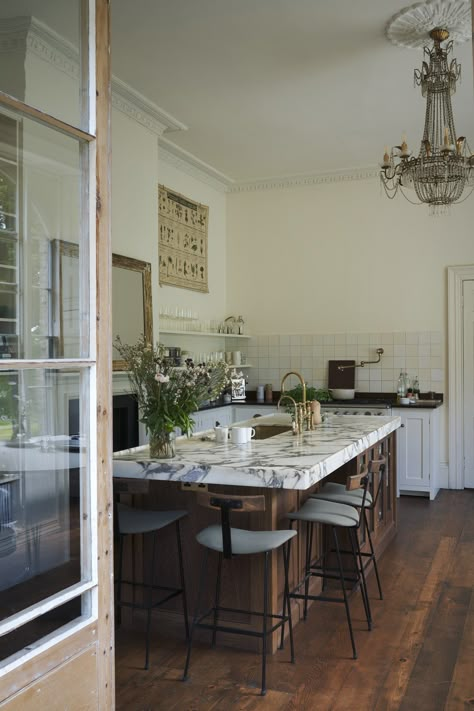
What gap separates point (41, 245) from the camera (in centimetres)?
178

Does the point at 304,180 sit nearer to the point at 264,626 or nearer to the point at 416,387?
the point at 416,387

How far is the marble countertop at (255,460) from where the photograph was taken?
301cm

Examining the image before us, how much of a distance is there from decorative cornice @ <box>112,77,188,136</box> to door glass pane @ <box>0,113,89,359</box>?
12.1ft

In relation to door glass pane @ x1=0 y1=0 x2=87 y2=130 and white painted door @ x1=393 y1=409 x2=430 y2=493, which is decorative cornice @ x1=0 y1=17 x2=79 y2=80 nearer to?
door glass pane @ x1=0 y1=0 x2=87 y2=130

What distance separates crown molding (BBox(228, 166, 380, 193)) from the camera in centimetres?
748

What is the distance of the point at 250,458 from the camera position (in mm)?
3307

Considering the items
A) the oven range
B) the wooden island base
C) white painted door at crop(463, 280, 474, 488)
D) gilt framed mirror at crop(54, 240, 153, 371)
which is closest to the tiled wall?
white painted door at crop(463, 280, 474, 488)

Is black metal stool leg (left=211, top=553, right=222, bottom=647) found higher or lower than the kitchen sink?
lower

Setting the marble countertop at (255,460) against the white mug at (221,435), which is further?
the white mug at (221,435)

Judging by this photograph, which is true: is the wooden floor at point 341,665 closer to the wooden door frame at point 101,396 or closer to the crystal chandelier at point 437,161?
the wooden door frame at point 101,396

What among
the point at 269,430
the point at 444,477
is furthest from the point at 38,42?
the point at 444,477

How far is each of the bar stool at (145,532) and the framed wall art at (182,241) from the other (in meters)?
3.68

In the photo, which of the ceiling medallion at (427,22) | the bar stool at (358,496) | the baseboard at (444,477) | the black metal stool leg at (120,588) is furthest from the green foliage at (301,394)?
the ceiling medallion at (427,22)

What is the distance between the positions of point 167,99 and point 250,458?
3.52 meters
